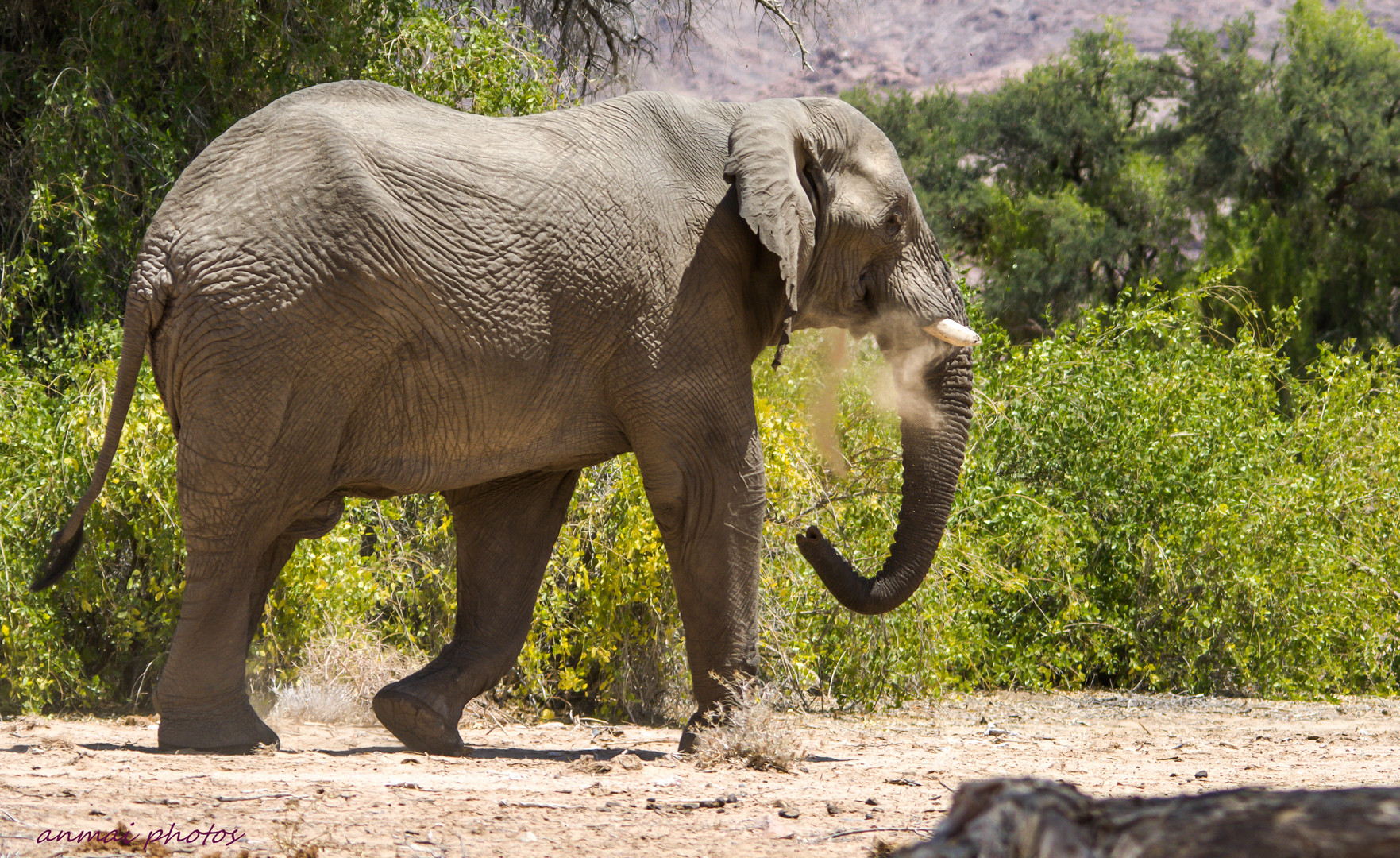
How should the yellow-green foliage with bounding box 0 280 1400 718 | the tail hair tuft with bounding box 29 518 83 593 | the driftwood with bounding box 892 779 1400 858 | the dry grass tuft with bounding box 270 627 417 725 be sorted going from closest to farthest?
1. the driftwood with bounding box 892 779 1400 858
2. the tail hair tuft with bounding box 29 518 83 593
3. the dry grass tuft with bounding box 270 627 417 725
4. the yellow-green foliage with bounding box 0 280 1400 718

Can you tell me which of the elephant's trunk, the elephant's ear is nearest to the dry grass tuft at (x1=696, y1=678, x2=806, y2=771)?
the elephant's trunk

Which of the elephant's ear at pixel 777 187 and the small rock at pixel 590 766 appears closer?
the small rock at pixel 590 766

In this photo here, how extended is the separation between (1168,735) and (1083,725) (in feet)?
1.70

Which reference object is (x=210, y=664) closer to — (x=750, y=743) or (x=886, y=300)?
(x=750, y=743)

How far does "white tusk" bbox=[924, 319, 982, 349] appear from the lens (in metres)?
6.43

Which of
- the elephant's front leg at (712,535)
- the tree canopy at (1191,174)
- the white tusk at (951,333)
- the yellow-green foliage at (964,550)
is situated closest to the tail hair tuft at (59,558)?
the yellow-green foliage at (964,550)

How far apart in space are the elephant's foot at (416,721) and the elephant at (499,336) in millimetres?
12

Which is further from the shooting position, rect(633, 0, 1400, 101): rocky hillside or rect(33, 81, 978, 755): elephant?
rect(633, 0, 1400, 101): rocky hillside

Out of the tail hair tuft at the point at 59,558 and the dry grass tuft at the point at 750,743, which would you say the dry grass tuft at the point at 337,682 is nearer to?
the tail hair tuft at the point at 59,558

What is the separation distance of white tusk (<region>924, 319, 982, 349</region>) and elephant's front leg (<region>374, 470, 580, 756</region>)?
182cm

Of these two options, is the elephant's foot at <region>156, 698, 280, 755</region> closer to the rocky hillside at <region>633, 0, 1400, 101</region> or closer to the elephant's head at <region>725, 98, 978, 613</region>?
the elephant's head at <region>725, 98, 978, 613</region>

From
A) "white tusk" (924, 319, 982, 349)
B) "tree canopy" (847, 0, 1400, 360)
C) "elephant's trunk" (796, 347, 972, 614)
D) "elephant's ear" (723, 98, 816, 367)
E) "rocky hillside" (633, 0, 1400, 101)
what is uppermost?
"rocky hillside" (633, 0, 1400, 101)

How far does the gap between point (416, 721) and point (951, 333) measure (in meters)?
2.92

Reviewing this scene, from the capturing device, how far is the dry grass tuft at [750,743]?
533cm
